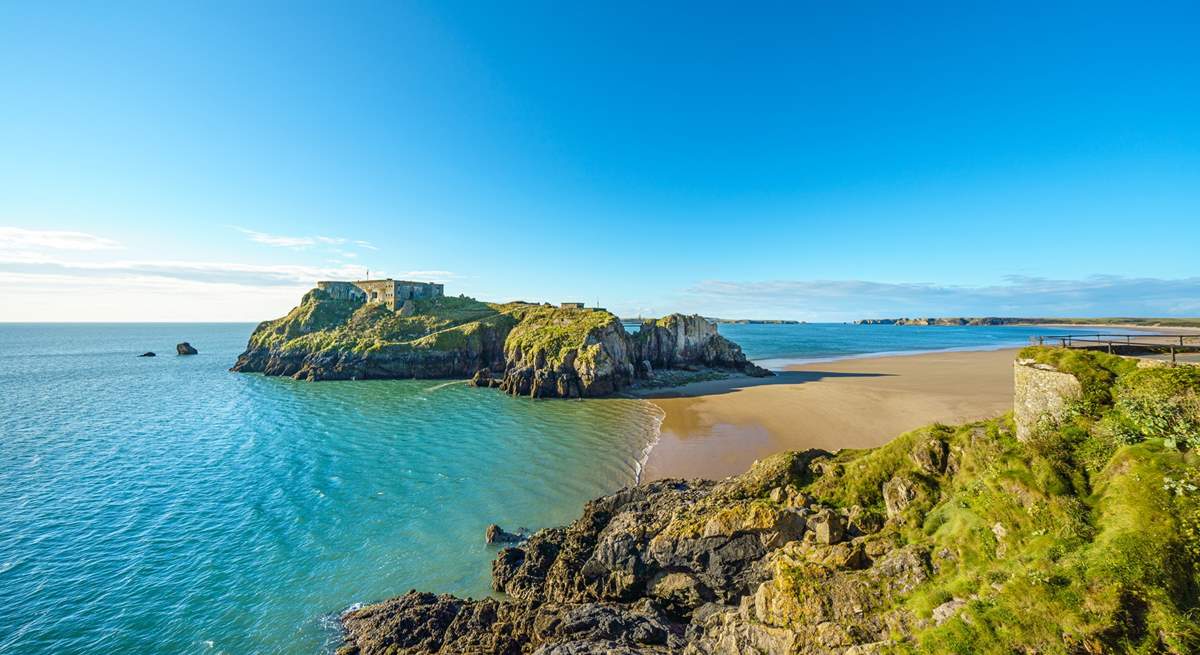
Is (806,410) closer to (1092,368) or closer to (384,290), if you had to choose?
(1092,368)

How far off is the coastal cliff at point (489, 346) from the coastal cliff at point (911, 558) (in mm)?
37305

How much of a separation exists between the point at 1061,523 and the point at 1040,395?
4.55m

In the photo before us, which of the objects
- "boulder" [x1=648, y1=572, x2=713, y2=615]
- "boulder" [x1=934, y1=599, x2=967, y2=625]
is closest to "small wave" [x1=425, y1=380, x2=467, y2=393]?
"boulder" [x1=648, y1=572, x2=713, y2=615]

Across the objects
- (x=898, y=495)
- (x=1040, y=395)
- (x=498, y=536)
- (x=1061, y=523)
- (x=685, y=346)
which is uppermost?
(x=1040, y=395)

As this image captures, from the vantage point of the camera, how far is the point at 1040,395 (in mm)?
12070

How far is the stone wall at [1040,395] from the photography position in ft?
38.0

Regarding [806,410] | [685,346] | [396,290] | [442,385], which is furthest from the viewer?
[396,290]

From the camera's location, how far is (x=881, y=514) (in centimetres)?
1205

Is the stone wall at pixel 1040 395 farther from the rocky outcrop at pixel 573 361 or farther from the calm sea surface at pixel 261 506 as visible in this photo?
the rocky outcrop at pixel 573 361

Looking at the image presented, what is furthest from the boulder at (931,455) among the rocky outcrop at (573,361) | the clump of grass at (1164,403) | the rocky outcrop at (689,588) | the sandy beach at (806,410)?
the rocky outcrop at (573,361)

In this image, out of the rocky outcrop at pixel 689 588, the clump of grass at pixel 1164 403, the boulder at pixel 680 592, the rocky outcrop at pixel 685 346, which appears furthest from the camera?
the rocky outcrop at pixel 685 346

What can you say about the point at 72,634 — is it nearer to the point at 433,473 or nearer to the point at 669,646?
the point at 433,473

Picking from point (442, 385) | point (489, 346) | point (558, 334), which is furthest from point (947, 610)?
point (489, 346)

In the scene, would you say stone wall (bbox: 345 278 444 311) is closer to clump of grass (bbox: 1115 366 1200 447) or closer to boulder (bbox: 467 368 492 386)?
boulder (bbox: 467 368 492 386)
